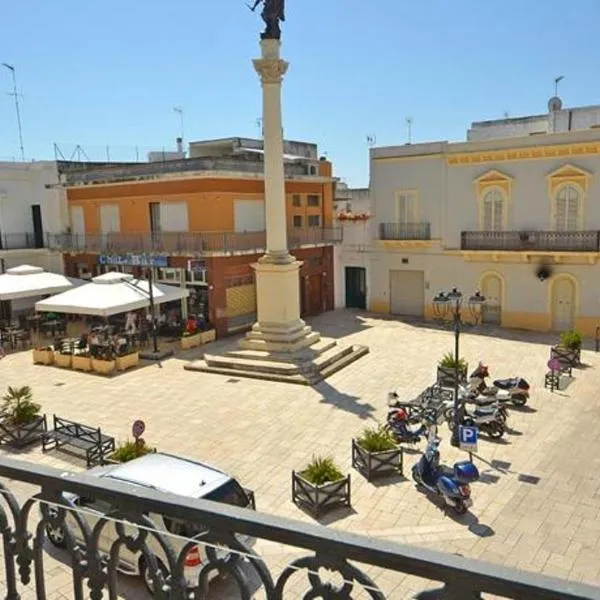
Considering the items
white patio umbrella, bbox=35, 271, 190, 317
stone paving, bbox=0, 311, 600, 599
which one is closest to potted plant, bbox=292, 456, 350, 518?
stone paving, bbox=0, 311, 600, 599

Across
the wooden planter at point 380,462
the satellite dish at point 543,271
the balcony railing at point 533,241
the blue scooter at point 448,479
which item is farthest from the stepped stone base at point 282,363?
the satellite dish at point 543,271

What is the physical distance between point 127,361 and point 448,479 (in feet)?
43.4

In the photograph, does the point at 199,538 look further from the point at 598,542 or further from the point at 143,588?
the point at 598,542

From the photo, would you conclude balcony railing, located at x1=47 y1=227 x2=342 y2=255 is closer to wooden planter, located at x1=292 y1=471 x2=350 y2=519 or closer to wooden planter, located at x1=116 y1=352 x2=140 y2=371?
wooden planter, located at x1=116 y1=352 x2=140 y2=371

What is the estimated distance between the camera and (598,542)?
30.6ft

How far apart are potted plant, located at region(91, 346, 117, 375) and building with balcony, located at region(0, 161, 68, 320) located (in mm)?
11215

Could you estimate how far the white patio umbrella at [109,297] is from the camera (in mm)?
21047

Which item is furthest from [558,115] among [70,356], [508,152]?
[70,356]

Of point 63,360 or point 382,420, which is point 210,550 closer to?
point 382,420

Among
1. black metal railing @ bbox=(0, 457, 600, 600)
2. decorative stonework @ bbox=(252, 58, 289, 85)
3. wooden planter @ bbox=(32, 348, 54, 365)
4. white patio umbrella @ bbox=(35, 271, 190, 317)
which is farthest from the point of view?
wooden planter @ bbox=(32, 348, 54, 365)

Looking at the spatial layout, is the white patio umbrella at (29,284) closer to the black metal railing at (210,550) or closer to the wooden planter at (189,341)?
the wooden planter at (189,341)

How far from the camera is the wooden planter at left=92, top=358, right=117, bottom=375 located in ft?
66.1

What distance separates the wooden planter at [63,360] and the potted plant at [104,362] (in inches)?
41.4

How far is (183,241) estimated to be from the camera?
82.6ft
